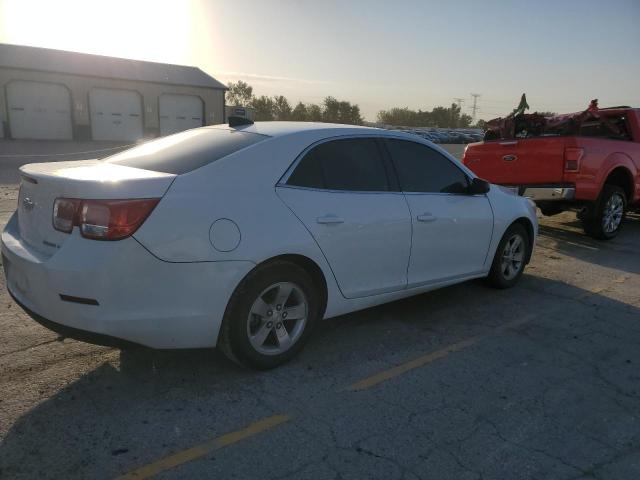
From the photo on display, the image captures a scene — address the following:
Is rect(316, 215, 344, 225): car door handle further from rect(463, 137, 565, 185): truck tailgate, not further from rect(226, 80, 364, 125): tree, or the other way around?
rect(226, 80, 364, 125): tree

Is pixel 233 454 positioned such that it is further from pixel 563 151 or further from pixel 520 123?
pixel 520 123

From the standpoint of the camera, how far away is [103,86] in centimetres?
3631

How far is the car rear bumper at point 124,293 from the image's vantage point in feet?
9.36

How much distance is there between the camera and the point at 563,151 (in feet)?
24.7

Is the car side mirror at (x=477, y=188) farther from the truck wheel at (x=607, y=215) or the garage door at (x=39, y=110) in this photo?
the garage door at (x=39, y=110)

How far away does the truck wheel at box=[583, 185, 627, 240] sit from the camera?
7895mm

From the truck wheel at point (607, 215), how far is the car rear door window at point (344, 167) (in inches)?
202

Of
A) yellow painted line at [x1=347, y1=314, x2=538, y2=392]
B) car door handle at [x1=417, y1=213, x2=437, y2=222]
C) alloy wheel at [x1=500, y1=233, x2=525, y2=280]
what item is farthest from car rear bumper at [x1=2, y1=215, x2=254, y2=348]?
alloy wheel at [x1=500, y1=233, x2=525, y2=280]

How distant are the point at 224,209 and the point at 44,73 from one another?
1442 inches

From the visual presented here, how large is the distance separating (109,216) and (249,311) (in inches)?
39.4

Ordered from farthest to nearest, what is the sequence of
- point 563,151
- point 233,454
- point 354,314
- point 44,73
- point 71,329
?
point 44,73, point 563,151, point 354,314, point 71,329, point 233,454

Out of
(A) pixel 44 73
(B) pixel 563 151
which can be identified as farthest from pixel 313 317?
(A) pixel 44 73

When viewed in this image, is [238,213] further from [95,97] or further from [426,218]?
[95,97]

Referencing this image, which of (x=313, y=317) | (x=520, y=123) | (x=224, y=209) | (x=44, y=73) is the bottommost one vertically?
(x=313, y=317)
